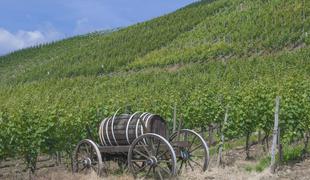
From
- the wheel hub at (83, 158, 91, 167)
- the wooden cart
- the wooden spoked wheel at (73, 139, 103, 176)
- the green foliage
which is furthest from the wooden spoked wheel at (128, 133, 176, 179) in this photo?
the green foliage

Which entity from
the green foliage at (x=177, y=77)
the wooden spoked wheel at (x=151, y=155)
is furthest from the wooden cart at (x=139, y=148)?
the green foliage at (x=177, y=77)

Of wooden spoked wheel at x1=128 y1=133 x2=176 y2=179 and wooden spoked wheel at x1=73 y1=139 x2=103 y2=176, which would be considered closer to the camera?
wooden spoked wheel at x1=128 y1=133 x2=176 y2=179

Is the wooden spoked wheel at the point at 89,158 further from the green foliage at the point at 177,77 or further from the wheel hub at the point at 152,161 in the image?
the green foliage at the point at 177,77

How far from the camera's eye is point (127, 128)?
12.5 metres

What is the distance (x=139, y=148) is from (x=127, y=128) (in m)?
0.73

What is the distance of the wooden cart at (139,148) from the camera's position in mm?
11789

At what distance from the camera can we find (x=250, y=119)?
15.9 metres

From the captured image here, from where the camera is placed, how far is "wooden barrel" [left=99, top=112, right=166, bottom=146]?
12406 mm

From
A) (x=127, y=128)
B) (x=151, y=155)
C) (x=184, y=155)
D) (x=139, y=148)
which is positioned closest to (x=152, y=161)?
(x=151, y=155)

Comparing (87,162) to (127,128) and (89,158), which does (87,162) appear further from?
(127,128)

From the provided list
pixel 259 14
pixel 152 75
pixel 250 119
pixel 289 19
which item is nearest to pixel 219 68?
pixel 152 75

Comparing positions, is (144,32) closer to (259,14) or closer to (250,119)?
(259,14)

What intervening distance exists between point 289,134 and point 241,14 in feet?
138

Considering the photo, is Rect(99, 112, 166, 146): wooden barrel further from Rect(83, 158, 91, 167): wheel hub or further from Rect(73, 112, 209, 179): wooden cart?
Rect(83, 158, 91, 167): wheel hub
